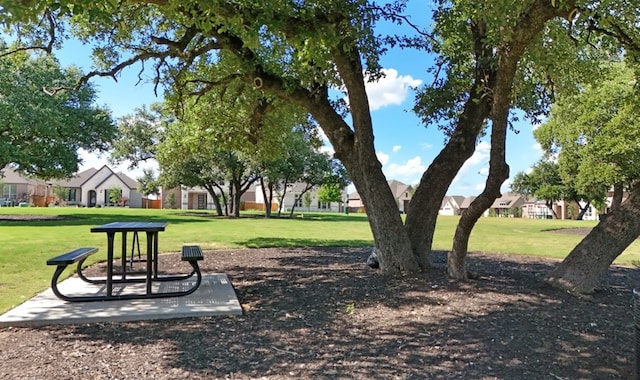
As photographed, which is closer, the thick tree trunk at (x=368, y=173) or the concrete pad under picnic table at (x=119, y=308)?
the concrete pad under picnic table at (x=119, y=308)

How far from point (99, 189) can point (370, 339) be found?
7046 cm

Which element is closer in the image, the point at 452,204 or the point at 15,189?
the point at 15,189

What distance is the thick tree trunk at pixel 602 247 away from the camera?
17.4ft

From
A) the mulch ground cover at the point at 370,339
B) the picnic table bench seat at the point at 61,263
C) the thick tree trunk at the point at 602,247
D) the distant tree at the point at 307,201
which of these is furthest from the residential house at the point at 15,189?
the thick tree trunk at the point at 602,247

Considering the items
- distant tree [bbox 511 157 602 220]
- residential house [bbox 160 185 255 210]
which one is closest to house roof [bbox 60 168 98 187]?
residential house [bbox 160 185 255 210]

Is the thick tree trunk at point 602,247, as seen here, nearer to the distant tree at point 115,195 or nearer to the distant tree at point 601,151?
the distant tree at point 601,151

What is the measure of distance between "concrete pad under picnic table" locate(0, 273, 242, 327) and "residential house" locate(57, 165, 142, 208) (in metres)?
64.5

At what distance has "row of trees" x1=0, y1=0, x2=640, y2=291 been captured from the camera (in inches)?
200

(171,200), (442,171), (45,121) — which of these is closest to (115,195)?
(171,200)

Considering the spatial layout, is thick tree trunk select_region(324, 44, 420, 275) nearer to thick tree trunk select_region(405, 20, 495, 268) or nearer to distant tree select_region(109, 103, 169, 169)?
thick tree trunk select_region(405, 20, 495, 268)

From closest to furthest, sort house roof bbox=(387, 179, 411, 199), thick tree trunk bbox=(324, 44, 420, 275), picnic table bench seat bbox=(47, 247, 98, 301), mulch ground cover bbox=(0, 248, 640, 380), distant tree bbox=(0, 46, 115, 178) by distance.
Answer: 1. mulch ground cover bbox=(0, 248, 640, 380)
2. picnic table bench seat bbox=(47, 247, 98, 301)
3. thick tree trunk bbox=(324, 44, 420, 275)
4. distant tree bbox=(0, 46, 115, 178)
5. house roof bbox=(387, 179, 411, 199)

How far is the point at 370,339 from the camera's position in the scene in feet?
13.5

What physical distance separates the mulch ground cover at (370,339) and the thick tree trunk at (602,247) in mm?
206

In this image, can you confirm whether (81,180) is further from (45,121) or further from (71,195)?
(45,121)
